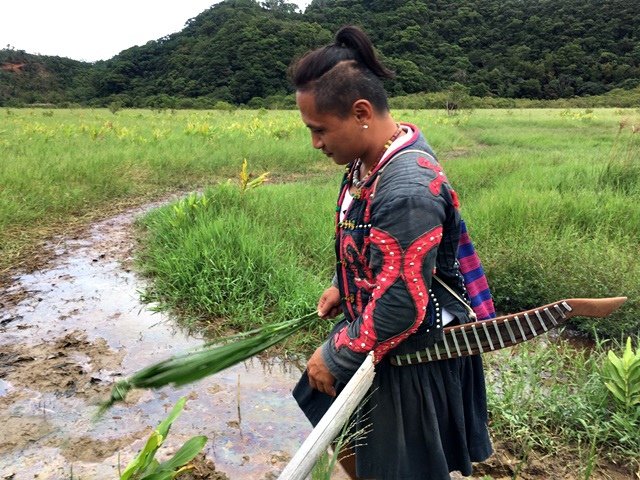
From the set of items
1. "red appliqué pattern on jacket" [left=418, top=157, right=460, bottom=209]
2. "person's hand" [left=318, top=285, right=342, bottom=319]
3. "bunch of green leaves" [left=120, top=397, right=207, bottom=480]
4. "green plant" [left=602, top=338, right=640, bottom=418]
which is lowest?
"green plant" [left=602, top=338, right=640, bottom=418]

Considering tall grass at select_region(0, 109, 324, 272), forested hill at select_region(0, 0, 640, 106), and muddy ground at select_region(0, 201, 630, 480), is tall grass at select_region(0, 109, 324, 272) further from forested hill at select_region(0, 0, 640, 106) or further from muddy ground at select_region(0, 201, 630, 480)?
forested hill at select_region(0, 0, 640, 106)

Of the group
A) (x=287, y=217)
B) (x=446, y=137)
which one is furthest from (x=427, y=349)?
(x=446, y=137)

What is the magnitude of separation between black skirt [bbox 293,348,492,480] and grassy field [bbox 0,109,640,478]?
81 centimetres

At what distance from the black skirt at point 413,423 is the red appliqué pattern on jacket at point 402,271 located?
0.20 meters

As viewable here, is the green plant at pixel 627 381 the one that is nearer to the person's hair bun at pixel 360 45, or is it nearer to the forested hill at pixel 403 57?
the person's hair bun at pixel 360 45

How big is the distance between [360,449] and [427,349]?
351mm

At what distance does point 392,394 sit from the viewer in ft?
4.35

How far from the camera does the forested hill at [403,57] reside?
37.5 m

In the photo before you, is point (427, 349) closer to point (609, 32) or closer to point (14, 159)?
point (14, 159)

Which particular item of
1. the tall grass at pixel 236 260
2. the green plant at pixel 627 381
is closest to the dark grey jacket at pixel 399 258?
the green plant at pixel 627 381

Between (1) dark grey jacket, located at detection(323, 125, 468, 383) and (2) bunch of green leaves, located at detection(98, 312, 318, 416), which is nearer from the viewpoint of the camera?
(1) dark grey jacket, located at detection(323, 125, 468, 383)

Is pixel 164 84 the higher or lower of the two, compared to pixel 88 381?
higher

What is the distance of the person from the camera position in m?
1.11

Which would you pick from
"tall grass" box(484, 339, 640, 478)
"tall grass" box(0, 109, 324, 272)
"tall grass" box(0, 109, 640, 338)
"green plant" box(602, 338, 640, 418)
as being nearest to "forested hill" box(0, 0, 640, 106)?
"tall grass" box(0, 109, 324, 272)
